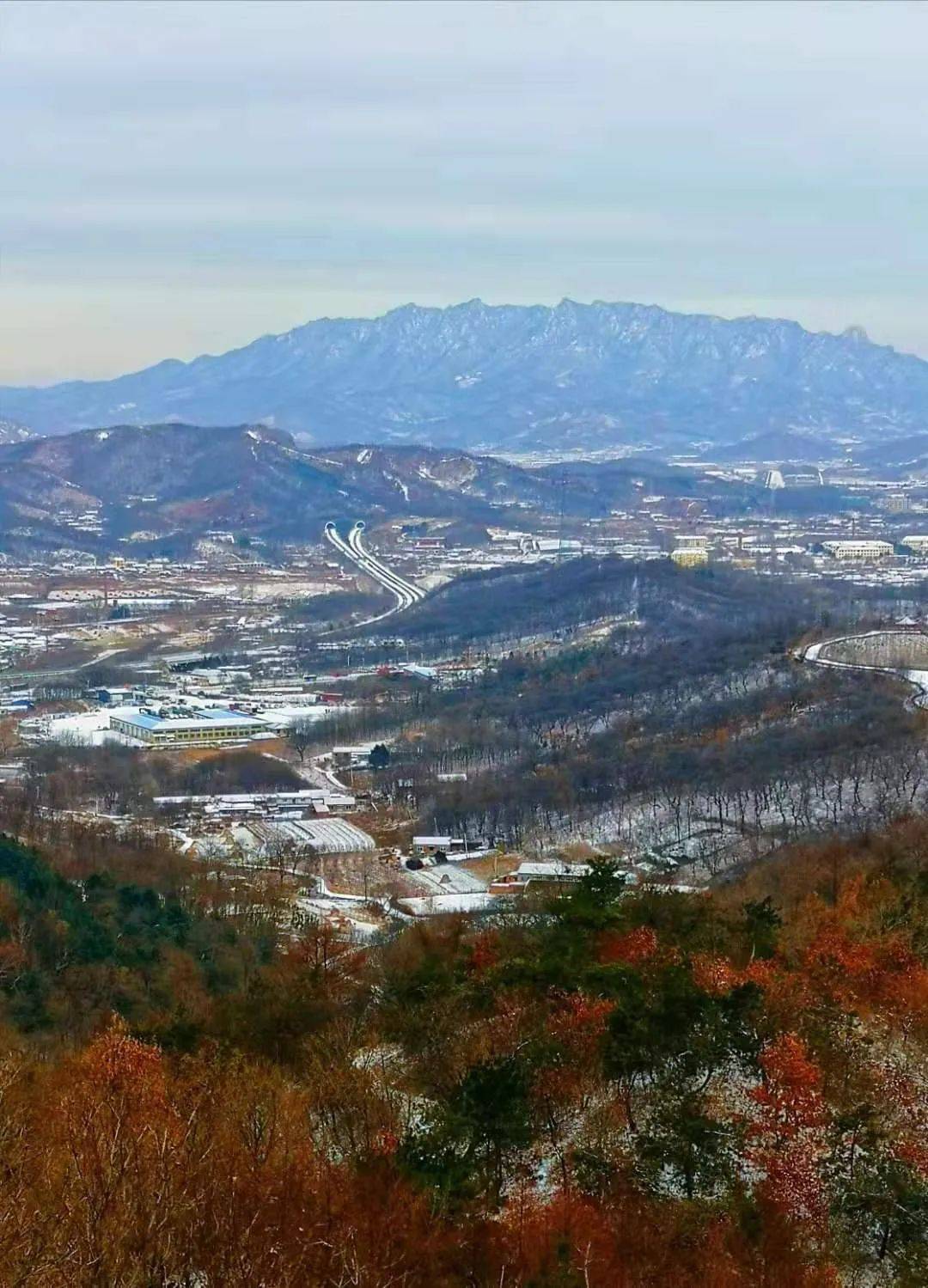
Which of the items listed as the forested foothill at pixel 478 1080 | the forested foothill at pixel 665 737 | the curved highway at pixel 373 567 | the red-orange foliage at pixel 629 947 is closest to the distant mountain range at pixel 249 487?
the curved highway at pixel 373 567

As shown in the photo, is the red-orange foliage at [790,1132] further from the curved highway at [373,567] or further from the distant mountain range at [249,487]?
the distant mountain range at [249,487]

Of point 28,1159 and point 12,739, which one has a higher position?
point 28,1159

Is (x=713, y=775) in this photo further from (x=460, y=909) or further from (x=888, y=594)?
(x=888, y=594)

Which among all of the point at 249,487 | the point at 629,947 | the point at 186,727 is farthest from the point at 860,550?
the point at 629,947

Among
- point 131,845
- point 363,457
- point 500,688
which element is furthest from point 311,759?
point 363,457

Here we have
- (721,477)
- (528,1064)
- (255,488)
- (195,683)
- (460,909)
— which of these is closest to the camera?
(528,1064)

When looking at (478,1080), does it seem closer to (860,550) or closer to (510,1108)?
(510,1108)

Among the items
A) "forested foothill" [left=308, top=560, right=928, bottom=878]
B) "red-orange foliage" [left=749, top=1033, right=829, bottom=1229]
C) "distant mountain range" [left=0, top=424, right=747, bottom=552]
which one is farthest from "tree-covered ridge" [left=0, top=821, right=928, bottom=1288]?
"distant mountain range" [left=0, top=424, right=747, bottom=552]

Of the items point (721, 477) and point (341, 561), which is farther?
point (721, 477)
